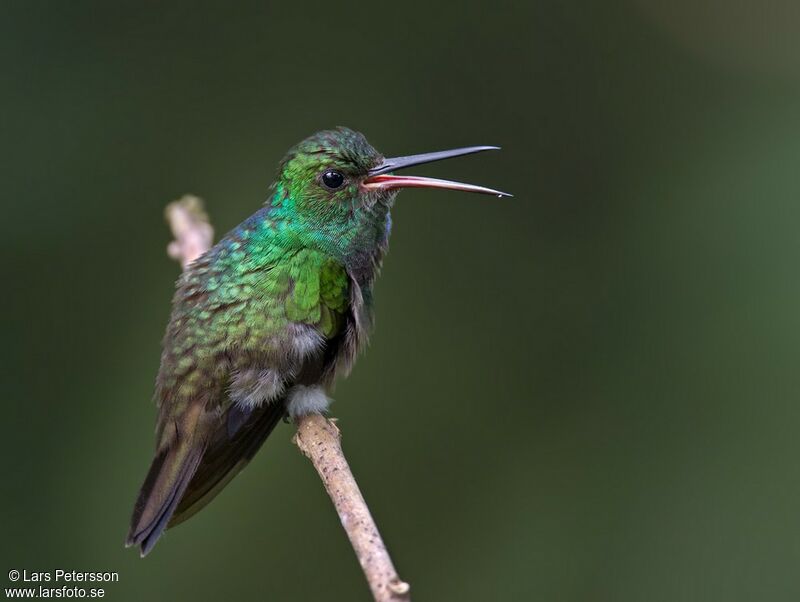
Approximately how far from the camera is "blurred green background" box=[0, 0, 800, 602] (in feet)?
14.4

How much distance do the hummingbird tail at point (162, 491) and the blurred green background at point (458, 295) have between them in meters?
1.50

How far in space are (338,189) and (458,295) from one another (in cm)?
185

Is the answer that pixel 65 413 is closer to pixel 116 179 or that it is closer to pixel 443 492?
pixel 116 179

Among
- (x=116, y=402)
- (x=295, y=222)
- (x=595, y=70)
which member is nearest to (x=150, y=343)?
(x=116, y=402)

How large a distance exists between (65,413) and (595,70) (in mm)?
2910

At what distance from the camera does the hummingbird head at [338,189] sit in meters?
3.19

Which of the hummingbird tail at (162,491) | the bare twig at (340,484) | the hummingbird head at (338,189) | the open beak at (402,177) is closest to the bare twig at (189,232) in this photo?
the bare twig at (340,484)

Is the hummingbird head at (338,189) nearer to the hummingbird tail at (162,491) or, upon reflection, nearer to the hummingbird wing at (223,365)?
the hummingbird wing at (223,365)

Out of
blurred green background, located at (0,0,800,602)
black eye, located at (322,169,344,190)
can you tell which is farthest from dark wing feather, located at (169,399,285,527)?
blurred green background, located at (0,0,800,602)

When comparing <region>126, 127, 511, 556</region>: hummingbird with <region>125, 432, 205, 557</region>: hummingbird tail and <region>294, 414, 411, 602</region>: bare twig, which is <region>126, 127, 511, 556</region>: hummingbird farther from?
<region>294, 414, 411, 602</region>: bare twig

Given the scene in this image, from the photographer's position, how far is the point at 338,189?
3217mm

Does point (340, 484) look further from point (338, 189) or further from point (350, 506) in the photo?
point (338, 189)

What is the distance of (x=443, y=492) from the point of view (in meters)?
4.61

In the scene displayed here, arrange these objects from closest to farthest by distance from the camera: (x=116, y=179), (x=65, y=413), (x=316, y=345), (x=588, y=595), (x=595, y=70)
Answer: (x=316, y=345) < (x=588, y=595) < (x=65, y=413) < (x=116, y=179) < (x=595, y=70)
